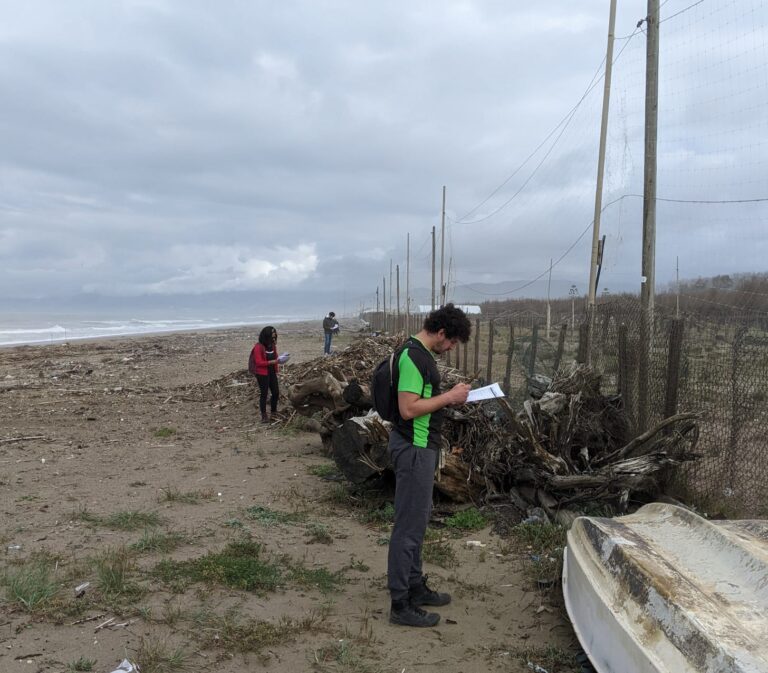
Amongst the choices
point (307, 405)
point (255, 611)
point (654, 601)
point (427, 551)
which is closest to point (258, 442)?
point (307, 405)

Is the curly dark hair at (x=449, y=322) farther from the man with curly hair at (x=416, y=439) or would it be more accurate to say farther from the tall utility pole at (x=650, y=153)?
the tall utility pole at (x=650, y=153)

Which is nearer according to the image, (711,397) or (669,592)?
(669,592)

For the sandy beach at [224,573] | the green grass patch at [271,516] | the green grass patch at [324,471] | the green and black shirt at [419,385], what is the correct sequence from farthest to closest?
1. the green grass patch at [324,471]
2. the green grass patch at [271,516]
3. the green and black shirt at [419,385]
4. the sandy beach at [224,573]

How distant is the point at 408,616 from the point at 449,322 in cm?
182

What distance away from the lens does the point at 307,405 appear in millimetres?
10531

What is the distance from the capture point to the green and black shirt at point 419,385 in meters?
3.73

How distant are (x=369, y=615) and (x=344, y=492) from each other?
2564mm

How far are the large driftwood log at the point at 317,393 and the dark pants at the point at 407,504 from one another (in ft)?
18.9

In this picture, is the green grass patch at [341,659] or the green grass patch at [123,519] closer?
the green grass patch at [341,659]

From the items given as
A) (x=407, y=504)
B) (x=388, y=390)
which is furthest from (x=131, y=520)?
(x=388, y=390)

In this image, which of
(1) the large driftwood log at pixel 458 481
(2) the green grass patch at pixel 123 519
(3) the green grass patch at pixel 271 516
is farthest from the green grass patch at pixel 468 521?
(2) the green grass patch at pixel 123 519

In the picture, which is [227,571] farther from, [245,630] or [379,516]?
[379,516]

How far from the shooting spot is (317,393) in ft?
34.0

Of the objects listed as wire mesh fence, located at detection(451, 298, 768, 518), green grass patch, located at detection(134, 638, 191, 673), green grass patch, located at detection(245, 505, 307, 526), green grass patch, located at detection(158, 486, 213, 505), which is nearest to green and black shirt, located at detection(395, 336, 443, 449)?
green grass patch, located at detection(134, 638, 191, 673)
